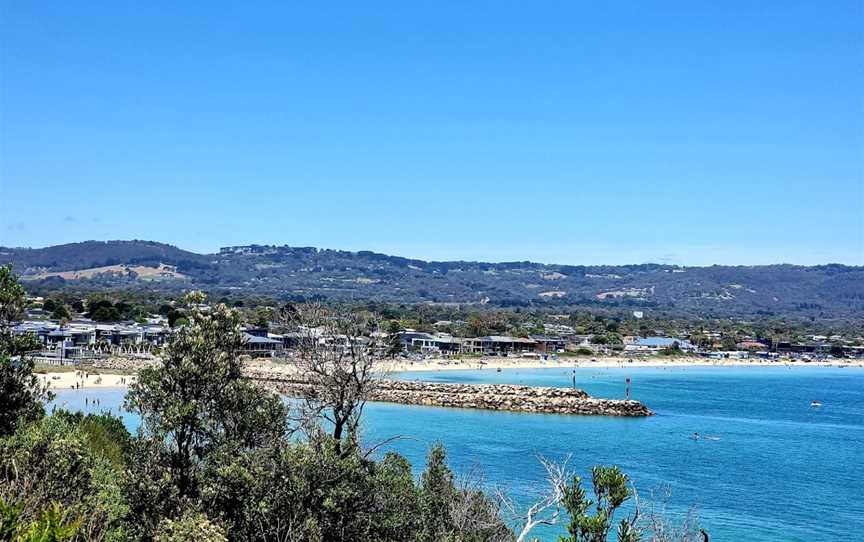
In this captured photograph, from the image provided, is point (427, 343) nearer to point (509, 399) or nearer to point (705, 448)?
point (509, 399)

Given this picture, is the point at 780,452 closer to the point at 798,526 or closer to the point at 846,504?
the point at 846,504

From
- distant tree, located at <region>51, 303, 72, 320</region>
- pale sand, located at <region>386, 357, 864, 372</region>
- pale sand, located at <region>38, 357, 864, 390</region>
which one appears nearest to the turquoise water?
pale sand, located at <region>38, 357, 864, 390</region>

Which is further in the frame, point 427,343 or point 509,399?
point 427,343

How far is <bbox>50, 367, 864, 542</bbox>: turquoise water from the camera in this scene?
29562 millimetres

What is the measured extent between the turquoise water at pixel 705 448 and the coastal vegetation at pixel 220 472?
12.5 feet

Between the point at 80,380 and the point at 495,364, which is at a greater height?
the point at 495,364

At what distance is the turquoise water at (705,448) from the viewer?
29.6 meters

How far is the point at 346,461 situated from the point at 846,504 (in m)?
27.7

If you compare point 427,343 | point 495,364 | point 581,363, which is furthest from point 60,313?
point 581,363

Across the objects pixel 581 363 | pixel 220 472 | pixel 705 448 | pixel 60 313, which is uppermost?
pixel 60 313

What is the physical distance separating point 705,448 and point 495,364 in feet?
190

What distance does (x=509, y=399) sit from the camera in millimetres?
60500

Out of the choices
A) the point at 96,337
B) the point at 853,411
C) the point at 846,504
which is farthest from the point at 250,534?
the point at 96,337

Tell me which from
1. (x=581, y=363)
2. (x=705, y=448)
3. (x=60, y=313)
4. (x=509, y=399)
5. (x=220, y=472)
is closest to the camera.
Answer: (x=220, y=472)
